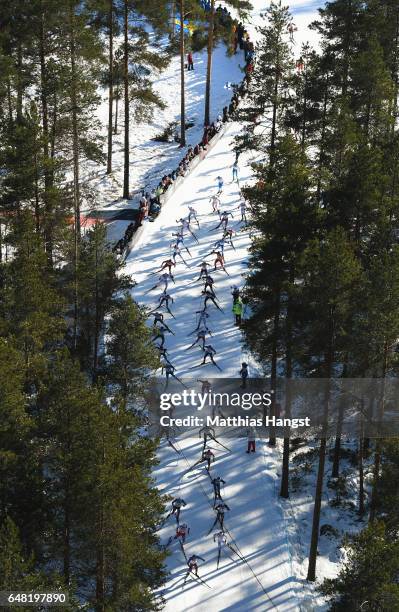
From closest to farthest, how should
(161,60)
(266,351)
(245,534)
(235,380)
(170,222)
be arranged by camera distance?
1. (245,534)
2. (266,351)
3. (235,380)
4. (170,222)
5. (161,60)

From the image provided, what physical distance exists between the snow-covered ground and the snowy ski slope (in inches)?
1.1

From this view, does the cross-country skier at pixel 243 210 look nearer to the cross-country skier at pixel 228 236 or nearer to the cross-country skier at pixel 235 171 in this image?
the cross-country skier at pixel 228 236

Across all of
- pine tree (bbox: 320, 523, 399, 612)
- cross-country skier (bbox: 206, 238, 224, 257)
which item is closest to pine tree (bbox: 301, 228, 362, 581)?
pine tree (bbox: 320, 523, 399, 612)

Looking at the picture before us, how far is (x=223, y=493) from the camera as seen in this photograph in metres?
20.4

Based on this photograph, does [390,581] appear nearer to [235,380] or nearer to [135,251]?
[235,380]

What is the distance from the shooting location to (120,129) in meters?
47.6

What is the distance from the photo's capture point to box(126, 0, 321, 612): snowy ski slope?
707 inches

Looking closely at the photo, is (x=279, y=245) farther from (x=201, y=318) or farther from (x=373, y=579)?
(x=373, y=579)

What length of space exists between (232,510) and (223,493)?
58 centimetres

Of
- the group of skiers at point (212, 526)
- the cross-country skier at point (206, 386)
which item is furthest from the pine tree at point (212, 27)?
the group of skiers at point (212, 526)

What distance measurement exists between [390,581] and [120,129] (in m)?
39.2

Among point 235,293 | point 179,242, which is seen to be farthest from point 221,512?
point 179,242

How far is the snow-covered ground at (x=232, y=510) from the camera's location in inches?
711

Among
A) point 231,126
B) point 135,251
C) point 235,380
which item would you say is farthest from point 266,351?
point 231,126
